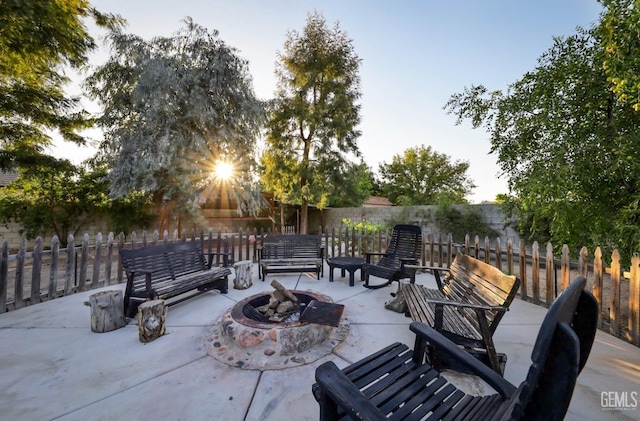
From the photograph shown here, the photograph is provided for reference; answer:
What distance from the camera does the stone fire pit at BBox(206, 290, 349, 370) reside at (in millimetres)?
2541

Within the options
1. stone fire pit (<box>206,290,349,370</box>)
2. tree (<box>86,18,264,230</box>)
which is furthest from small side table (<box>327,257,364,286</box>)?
tree (<box>86,18,264,230</box>)

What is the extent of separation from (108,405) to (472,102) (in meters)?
6.71

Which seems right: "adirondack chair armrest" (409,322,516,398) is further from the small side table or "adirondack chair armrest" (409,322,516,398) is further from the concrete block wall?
the concrete block wall

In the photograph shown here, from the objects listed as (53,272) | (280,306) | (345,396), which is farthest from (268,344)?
(53,272)

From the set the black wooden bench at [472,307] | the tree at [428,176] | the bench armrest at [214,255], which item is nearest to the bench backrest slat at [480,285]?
the black wooden bench at [472,307]

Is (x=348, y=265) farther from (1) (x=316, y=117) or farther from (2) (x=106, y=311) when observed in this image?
(1) (x=316, y=117)

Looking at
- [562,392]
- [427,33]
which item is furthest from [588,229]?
[427,33]

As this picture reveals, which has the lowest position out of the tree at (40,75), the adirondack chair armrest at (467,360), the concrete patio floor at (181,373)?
the concrete patio floor at (181,373)

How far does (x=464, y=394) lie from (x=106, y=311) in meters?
3.96

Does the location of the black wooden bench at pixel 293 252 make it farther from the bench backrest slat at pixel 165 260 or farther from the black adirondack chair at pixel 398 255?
the bench backrest slat at pixel 165 260

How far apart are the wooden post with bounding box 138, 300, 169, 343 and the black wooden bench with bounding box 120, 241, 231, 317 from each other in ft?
1.59

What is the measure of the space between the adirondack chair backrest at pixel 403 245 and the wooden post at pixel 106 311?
14.7 ft

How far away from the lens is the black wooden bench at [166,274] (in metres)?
3.48

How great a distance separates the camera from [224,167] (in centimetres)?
1220
